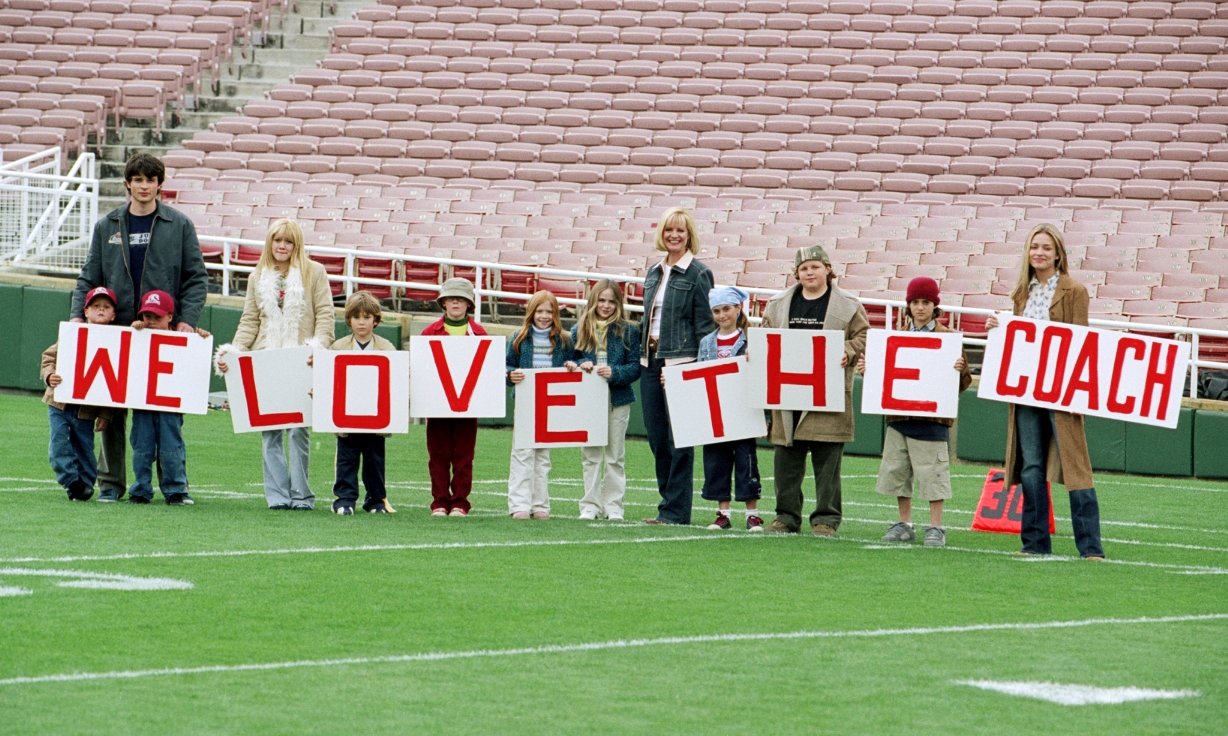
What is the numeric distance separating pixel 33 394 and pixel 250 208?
4.03 meters

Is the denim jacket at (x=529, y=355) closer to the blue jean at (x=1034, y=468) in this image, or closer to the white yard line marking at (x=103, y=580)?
the blue jean at (x=1034, y=468)

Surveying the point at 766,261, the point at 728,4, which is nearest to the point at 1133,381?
the point at 766,261

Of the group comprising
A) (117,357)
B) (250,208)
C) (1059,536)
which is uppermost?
(250,208)

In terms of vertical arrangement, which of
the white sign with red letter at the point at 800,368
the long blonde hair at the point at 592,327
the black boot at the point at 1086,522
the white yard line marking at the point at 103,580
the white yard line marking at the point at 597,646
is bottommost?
the white yard line marking at the point at 597,646

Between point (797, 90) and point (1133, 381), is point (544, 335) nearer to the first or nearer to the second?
point (1133, 381)

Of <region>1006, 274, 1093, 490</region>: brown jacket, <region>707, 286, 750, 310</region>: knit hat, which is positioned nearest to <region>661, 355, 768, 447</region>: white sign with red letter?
<region>707, 286, 750, 310</region>: knit hat

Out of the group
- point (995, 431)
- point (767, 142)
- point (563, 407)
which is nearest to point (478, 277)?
point (995, 431)

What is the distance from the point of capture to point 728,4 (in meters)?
27.9

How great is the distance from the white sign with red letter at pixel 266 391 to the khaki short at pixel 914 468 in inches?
129

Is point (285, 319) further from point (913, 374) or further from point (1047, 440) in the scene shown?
point (1047, 440)

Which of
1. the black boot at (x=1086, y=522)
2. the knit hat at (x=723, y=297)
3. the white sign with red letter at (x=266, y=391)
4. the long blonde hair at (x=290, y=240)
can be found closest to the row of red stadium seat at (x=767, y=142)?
the knit hat at (x=723, y=297)

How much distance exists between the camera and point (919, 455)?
10.9 m

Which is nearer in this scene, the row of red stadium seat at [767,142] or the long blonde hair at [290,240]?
the long blonde hair at [290,240]

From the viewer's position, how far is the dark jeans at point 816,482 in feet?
35.2
